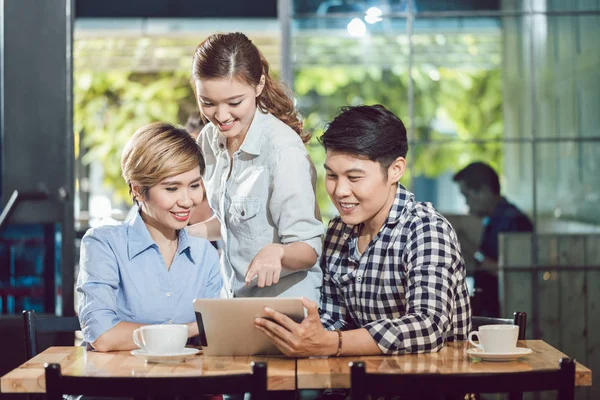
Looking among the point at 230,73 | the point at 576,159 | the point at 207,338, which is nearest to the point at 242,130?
the point at 230,73

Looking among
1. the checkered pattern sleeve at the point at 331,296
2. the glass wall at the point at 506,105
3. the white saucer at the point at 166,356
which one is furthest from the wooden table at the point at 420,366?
the glass wall at the point at 506,105

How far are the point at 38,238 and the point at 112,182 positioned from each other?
18.6 feet

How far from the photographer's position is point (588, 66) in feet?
16.1

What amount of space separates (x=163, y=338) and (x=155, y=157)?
1.78 feet

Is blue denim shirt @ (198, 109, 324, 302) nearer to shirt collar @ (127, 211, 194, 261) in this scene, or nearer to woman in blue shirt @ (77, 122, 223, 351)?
woman in blue shirt @ (77, 122, 223, 351)

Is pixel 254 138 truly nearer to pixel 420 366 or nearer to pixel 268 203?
pixel 268 203

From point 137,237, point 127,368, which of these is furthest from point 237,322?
point 137,237

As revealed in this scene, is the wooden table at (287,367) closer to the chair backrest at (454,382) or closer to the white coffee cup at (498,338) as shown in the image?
the white coffee cup at (498,338)

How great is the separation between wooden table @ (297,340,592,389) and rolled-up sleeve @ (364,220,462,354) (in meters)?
0.04

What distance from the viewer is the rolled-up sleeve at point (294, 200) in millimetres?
2604

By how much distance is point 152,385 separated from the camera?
1781 millimetres

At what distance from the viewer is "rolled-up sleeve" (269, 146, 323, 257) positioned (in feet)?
8.54

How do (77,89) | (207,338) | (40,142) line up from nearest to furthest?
(207,338) → (40,142) → (77,89)

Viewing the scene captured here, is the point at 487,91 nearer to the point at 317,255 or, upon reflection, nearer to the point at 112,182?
the point at 317,255
